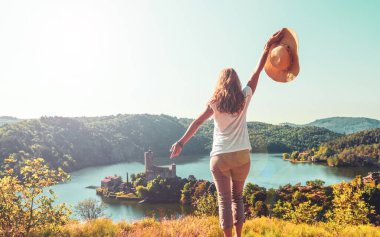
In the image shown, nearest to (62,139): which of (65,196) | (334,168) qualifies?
(65,196)

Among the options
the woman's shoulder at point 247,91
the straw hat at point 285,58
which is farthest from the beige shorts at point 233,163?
the straw hat at point 285,58

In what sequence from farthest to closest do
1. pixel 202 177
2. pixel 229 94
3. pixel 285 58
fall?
pixel 202 177
pixel 285 58
pixel 229 94

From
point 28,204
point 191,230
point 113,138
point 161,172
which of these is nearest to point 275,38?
point 191,230

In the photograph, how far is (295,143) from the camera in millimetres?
115438

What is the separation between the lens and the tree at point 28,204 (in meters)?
3.29

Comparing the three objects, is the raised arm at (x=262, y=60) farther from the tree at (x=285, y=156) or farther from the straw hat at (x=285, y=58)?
the tree at (x=285, y=156)

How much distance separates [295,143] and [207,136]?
3134cm

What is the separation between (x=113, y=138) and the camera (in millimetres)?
114812

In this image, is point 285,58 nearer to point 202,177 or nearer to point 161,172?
point 161,172

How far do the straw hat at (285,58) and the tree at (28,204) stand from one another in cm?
247

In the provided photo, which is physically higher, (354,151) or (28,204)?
(28,204)

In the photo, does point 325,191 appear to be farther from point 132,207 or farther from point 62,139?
point 62,139

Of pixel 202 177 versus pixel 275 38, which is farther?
pixel 202 177

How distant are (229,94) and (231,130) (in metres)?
0.26
